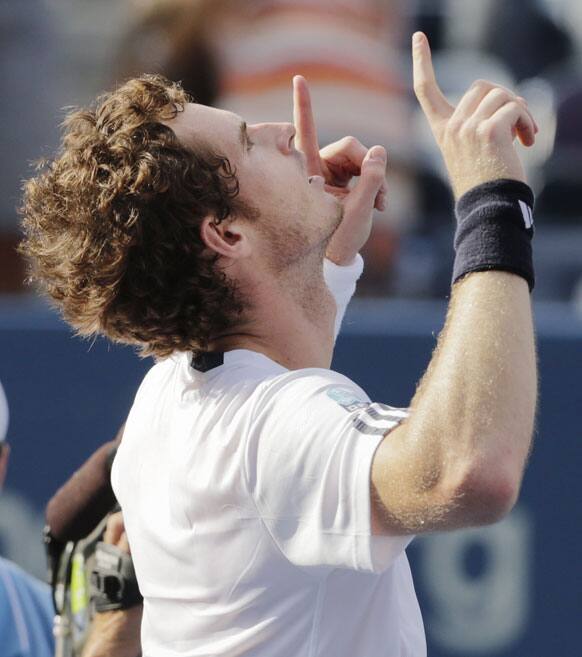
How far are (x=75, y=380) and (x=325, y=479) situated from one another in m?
2.49

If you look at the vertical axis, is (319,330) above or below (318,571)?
above

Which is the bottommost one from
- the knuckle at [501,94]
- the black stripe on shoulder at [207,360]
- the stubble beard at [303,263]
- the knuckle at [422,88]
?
the black stripe on shoulder at [207,360]

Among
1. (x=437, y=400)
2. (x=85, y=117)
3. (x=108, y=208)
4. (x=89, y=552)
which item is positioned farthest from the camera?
(x=89, y=552)

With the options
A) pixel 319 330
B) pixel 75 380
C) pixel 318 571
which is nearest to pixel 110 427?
pixel 75 380

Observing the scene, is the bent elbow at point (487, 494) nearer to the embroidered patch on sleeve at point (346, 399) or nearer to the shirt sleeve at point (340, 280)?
the embroidered patch on sleeve at point (346, 399)

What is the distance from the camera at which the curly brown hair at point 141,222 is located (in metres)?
1.84

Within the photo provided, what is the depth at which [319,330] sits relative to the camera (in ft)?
6.63

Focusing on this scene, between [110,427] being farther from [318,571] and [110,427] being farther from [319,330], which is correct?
[318,571]

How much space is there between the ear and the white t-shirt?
15 centimetres

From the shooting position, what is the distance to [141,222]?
6.04 ft

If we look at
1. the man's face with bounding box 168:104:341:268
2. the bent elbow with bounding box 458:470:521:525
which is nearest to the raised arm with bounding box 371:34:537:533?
the bent elbow with bounding box 458:470:521:525

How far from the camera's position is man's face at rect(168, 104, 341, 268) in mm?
1920

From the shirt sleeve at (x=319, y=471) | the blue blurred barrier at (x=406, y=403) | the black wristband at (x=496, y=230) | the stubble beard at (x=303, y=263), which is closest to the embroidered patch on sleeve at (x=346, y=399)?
the shirt sleeve at (x=319, y=471)

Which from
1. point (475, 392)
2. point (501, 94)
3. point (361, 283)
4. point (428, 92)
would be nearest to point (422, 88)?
point (428, 92)
